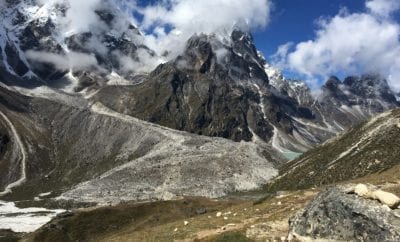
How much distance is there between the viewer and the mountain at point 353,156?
12600 cm

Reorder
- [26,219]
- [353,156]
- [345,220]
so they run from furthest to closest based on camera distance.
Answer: [26,219] < [353,156] < [345,220]

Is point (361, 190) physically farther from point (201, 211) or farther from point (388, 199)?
point (201, 211)

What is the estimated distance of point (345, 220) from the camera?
3369 centimetres

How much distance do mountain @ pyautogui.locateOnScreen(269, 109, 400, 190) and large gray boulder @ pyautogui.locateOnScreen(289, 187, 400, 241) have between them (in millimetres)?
80715

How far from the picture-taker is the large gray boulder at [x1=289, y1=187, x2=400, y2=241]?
31531mm

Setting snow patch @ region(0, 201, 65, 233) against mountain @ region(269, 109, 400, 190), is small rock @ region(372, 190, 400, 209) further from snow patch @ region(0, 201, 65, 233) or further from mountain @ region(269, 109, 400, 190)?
snow patch @ region(0, 201, 65, 233)

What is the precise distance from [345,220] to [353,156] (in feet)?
366

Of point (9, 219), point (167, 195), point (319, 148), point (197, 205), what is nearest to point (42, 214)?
point (9, 219)

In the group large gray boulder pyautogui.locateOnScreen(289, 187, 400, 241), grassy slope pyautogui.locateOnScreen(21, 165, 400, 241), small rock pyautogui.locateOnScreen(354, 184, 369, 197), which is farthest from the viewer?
grassy slope pyautogui.locateOnScreen(21, 165, 400, 241)

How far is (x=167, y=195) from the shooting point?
171125 millimetres

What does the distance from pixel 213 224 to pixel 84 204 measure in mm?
154134

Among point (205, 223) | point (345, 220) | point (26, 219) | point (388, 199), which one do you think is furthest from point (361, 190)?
point (26, 219)

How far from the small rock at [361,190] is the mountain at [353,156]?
81182mm

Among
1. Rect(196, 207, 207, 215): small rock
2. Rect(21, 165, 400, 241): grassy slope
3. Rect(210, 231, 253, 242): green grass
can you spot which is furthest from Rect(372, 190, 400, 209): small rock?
Rect(196, 207, 207, 215): small rock
